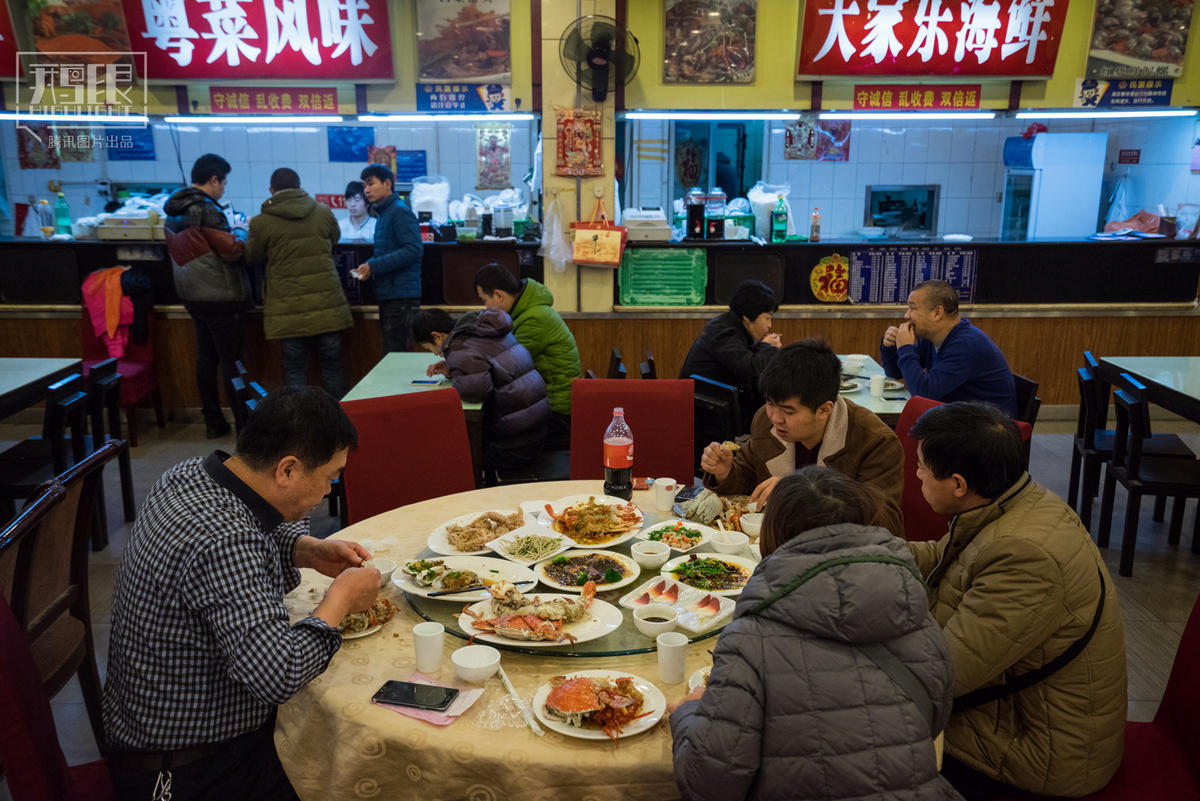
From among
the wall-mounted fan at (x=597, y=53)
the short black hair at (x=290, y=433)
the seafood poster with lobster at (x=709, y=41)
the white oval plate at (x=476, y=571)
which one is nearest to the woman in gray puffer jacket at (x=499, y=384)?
the white oval plate at (x=476, y=571)

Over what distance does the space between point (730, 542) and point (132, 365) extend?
5014mm

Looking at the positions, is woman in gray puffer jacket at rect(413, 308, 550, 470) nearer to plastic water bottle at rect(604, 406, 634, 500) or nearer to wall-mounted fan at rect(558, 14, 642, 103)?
plastic water bottle at rect(604, 406, 634, 500)

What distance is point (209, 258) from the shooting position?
18.8 ft

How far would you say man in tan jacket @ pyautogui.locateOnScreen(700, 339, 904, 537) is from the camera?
2559 mm

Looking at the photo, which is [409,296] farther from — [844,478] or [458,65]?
[844,478]

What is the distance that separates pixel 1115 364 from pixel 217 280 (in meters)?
5.28

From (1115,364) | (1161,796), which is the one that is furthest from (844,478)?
(1115,364)

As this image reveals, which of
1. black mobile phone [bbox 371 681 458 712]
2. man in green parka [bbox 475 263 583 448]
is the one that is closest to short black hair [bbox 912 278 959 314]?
man in green parka [bbox 475 263 583 448]

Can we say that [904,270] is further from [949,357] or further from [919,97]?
[949,357]

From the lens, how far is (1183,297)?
249 inches

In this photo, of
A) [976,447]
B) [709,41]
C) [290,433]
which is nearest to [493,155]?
[709,41]

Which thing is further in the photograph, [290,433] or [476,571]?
[476,571]

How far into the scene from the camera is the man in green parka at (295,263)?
18.5 feet

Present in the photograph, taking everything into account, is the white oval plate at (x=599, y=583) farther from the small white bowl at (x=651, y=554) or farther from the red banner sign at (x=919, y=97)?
Answer: the red banner sign at (x=919, y=97)
